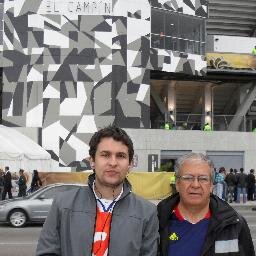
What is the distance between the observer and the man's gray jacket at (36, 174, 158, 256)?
10.7 ft

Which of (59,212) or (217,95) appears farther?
(217,95)

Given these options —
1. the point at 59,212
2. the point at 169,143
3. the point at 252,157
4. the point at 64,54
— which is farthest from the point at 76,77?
the point at 59,212

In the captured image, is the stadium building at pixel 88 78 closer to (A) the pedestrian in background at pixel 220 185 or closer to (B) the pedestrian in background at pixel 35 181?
(B) the pedestrian in background at pixel 35 181

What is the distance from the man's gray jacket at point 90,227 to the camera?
3.25 m

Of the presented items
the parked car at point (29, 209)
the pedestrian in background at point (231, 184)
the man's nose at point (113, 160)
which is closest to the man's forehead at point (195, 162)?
the man's nose at point (113, 160)

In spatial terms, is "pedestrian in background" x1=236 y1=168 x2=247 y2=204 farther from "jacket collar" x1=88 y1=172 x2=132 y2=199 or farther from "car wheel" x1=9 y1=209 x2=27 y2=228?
"jacket collar" x1=88 y1=172 x2=132 y2=199

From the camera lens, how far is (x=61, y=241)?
10.9ft

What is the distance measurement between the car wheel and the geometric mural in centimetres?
1857

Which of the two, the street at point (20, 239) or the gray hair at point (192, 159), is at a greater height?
the gray hair at point (192, 159)

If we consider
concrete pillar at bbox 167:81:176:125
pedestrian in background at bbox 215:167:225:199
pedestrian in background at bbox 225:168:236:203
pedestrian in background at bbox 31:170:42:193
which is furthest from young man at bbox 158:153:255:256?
concrete pillar at bbox 167:81:176:125

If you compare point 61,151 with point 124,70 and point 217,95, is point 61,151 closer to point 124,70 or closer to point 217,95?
point 124,70

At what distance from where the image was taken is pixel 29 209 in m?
16.7

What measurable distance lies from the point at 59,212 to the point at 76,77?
109 feet

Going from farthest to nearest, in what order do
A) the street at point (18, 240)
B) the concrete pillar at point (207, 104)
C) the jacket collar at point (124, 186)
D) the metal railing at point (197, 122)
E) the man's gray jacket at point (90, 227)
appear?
the concrete pillar at point (207, 104) → the metal railing at point (197, 122) → the street at point (18, 240) → the jacket collar at point (124, 186) → the man's gray jacket at point (90, 227)
